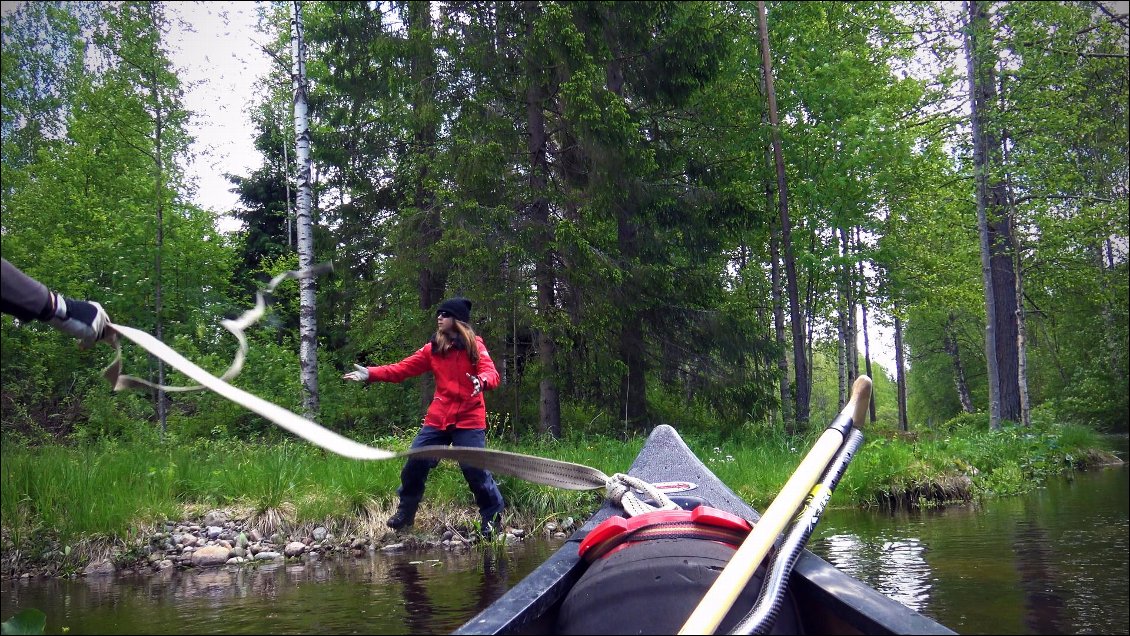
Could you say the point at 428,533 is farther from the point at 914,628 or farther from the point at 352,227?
the point at 352,227

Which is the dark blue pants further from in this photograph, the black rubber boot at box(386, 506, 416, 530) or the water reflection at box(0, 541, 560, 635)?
the water reflection at box(0, 541, 560, 635)

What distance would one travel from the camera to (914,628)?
6.02ft

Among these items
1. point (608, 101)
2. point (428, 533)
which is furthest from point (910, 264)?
point (428, 533)

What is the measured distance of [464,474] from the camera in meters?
6.22

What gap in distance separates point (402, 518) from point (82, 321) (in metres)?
4.24

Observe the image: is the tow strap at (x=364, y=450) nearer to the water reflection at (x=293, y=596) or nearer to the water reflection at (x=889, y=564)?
the water reflection at (x=293, y=596)

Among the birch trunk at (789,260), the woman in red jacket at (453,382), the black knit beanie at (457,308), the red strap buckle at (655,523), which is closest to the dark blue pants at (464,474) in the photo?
the woman in red jacket at (453,382)

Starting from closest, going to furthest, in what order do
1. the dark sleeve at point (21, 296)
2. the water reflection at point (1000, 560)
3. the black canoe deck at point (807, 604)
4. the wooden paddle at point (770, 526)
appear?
the wooden paddle at point (770, 526), the black canoe deck at point (807, 604), the dark sleeve at point (21, 296), the water reflection at point (1000, 560)

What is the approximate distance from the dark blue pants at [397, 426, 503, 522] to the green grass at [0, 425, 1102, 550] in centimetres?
90

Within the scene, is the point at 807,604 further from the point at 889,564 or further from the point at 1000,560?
the point at 1000,560

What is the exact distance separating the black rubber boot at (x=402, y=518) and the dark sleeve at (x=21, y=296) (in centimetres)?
430

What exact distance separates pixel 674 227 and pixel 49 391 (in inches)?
432

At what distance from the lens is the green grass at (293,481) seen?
6098mm

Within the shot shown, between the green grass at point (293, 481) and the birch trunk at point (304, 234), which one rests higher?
the birch trunk at point (304, 234)
